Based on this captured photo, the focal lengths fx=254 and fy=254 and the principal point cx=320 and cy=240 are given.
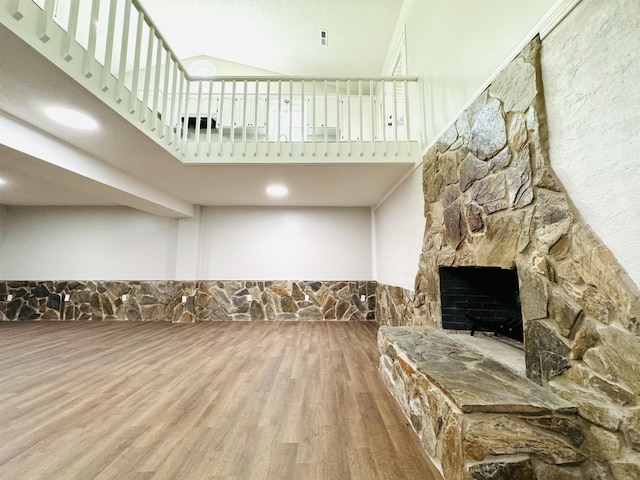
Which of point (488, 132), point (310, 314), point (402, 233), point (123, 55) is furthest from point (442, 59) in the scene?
point (310, 314)

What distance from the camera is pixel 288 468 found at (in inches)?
48.6

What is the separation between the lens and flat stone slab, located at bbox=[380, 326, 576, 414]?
1037 millimetres

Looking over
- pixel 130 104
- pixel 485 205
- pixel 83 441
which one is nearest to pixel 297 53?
pixel 130 104

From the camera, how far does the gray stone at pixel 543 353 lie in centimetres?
111

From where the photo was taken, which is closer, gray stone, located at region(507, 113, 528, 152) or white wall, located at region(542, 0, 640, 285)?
white wall, located at region(542, 0, 640, 285)

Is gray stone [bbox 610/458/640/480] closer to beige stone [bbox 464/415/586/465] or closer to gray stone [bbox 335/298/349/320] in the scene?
beige stone [bbox 464/415/586/465]

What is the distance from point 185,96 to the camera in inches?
133

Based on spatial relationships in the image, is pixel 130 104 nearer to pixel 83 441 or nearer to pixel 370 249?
pixel 83 441

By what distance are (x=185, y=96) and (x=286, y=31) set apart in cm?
222

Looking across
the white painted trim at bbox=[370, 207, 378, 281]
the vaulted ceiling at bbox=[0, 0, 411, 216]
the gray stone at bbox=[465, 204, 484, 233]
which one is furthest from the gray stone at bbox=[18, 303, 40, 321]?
the gray stone at bbox=[465, 204, 484, 233]

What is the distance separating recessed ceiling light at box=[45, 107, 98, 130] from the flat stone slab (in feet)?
9.51

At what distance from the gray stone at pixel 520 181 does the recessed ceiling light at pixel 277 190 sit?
279cm

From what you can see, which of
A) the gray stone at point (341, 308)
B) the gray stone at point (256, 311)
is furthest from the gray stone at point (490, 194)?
the gray stone at point (256, 311)

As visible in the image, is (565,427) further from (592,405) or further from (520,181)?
(520,181)
